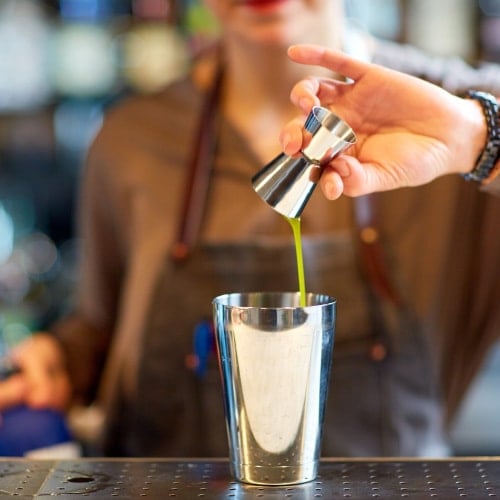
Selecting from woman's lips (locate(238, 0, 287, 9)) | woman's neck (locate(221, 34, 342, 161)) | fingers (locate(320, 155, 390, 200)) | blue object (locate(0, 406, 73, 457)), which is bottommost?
blue object (locate(0, 406, 73, 457))

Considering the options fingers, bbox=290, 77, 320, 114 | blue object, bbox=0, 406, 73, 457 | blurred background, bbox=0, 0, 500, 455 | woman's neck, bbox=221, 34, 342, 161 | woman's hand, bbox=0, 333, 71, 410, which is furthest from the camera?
blurred background, bbox=0, 0, 500, 455

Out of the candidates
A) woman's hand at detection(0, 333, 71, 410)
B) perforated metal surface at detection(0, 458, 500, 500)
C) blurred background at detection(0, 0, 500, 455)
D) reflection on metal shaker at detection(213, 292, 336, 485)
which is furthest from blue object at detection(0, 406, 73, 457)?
blurred background at detection(0, 0, 500, 455)

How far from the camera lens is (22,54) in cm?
388

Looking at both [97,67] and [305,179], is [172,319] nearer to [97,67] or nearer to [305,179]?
[305,179]

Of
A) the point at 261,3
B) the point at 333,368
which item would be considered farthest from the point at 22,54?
the point at 333,368

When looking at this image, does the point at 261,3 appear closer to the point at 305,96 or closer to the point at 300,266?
the point at 305,96

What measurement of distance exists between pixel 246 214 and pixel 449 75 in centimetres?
43

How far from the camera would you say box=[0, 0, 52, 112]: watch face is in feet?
12.7

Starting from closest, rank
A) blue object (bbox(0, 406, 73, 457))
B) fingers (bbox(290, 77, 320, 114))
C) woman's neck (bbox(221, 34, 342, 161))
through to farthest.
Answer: fingers (bbox(290, 77, 320, 114)), blue object (bbox(0, 406, 73, 457)), woman's neck (bbox(221, 34, 342, 161))

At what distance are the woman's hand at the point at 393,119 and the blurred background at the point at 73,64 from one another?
2.36 m

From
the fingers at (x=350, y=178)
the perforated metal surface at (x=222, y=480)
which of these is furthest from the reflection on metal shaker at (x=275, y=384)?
the fingers at (x=350, y=178)

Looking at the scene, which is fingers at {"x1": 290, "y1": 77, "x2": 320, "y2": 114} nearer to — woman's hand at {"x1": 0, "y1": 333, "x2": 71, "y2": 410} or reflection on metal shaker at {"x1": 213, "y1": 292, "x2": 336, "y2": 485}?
reflection on metal shaker at {"x1": 213, "y1": 292, "x2": 336, "y2": 485}

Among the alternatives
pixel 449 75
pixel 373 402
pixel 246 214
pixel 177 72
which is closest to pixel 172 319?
pixel 246 214

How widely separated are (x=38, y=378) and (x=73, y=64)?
2339 millimetres
